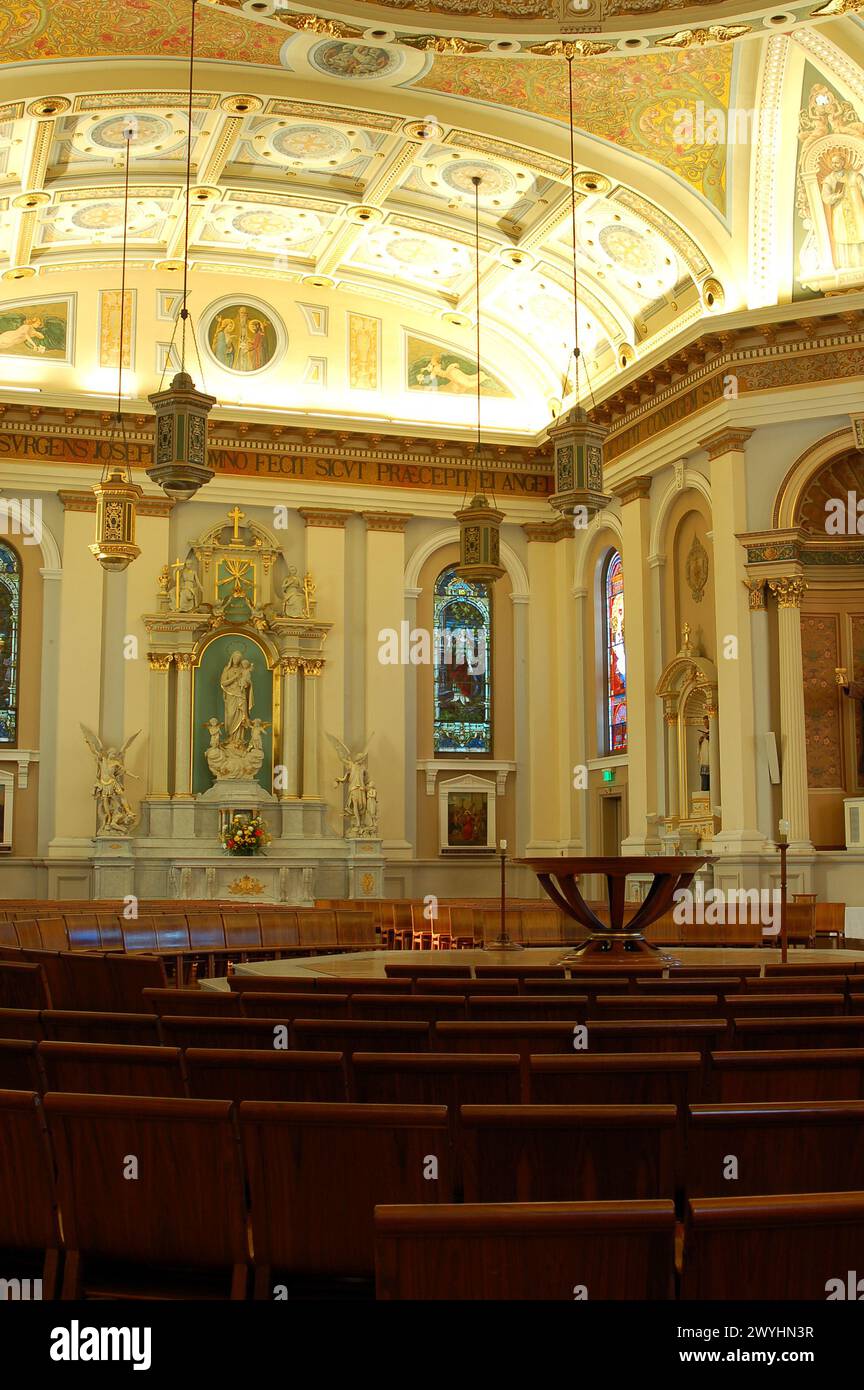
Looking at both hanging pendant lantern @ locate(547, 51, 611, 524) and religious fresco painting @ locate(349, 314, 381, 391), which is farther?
religious fresco painting @ locate(349, 314, 381, 391)

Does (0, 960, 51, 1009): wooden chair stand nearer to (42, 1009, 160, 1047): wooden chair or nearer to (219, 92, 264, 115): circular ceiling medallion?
(42, 1009, 160, 1047): wooden chair

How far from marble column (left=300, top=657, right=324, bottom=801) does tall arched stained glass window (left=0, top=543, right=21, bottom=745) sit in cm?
484

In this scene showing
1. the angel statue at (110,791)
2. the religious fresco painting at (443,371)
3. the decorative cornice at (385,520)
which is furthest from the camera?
the religious fresco painting at (443,371)

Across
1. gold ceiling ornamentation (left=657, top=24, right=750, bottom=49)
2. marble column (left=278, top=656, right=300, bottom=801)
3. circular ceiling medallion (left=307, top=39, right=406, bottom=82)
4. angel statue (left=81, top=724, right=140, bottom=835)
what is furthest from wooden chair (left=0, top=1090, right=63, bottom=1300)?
marble column (left=278, top=656, right=300, bottom=801)

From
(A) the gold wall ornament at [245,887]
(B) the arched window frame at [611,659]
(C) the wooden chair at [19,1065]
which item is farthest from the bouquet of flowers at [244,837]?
(C) the wooden chair at [19,1065]

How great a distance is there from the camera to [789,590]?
1789 cm

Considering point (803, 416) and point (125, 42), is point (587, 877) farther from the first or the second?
point (125, 42)

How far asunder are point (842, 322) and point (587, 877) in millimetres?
9510

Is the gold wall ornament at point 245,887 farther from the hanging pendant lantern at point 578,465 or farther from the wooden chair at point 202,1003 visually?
the wooden chair at point 202,1003

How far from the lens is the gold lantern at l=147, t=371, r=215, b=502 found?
12359 mm

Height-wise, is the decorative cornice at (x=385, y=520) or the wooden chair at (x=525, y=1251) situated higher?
the decorative cornice at (x=385, y=520)

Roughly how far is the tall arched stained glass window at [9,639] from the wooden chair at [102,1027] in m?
18.2

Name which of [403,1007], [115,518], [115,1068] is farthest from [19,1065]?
[115,518]

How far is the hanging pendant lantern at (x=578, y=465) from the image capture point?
1324 centimetres
